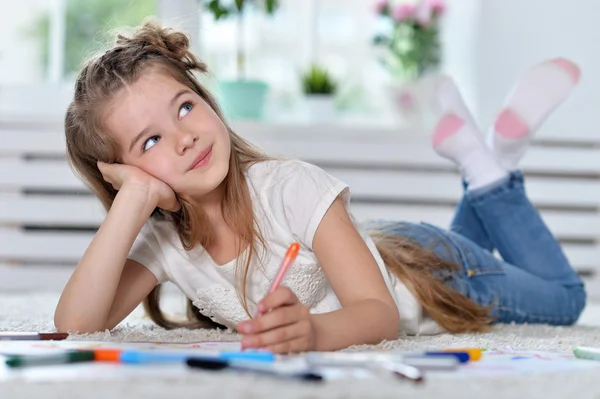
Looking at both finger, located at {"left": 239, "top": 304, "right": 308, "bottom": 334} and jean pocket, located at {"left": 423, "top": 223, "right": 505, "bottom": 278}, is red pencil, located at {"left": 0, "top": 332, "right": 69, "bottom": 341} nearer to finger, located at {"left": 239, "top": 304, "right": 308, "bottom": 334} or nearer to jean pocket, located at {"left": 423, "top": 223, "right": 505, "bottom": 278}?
finger, located at {"left": 239, "top": 304, "right": 308, "bottom": 334}

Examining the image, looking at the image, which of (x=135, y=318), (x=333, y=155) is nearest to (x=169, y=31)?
(x=135, y=318)

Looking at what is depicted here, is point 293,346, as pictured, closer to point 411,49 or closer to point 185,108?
point 185,108

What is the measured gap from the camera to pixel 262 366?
72 centimetres

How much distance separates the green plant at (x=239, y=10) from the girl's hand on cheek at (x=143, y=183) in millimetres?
1358

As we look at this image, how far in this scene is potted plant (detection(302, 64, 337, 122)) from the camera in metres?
2.71

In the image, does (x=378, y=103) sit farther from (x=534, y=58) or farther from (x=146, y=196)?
(x=146, y=196)

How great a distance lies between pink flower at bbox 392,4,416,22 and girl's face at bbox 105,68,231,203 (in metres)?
1.65

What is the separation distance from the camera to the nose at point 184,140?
1109 millimetres

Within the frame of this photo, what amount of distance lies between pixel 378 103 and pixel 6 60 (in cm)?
124

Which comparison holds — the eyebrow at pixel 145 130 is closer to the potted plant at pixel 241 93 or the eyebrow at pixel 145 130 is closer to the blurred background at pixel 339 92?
the blurred background at pixel 339 92

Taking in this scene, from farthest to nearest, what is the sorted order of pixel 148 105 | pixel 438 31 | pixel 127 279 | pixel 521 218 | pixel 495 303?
pixel 438 31 < pixel 521 218 < pixel 495 303 < pixel 127 279 < pixel 148 105

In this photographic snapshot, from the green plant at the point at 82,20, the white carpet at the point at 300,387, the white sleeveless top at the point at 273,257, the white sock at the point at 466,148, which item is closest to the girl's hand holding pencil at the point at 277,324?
the white carpet at the point at 300,387

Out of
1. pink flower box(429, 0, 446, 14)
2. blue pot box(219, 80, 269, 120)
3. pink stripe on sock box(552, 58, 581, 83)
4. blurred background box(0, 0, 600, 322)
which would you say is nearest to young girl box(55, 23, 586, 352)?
pink stripe on sock box(552, 58, 581, 83)

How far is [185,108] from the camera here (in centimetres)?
117
